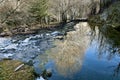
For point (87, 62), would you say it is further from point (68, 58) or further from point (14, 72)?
point (14, 72)

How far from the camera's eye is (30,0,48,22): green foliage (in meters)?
45.1

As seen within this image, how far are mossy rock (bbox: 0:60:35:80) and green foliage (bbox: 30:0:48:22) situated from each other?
28777 millimetres

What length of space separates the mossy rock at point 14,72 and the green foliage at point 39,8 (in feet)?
94.4

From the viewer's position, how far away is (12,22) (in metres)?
42.6

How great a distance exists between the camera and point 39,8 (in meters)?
45.3

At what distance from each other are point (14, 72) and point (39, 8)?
3153 centimetres

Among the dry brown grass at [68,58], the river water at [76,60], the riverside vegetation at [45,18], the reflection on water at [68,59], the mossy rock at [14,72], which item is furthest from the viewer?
the riverside vegetation at [45,18]

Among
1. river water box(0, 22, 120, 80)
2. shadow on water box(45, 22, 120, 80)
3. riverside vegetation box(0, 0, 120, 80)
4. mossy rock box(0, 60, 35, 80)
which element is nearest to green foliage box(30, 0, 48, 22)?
riverside vegetation box(0, 0, 120, 80)

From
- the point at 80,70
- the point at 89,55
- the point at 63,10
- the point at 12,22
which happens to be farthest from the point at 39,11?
the point at 80,70

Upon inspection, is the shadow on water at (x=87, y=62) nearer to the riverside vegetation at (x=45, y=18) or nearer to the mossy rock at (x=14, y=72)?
the riverside vegetation at (x=45, y=18)

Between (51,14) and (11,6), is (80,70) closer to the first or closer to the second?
(11,6)

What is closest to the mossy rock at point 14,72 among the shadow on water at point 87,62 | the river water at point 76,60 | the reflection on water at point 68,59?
the river water at point 76,60

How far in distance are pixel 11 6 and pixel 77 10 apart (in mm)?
28457

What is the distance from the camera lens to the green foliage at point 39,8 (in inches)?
1777
